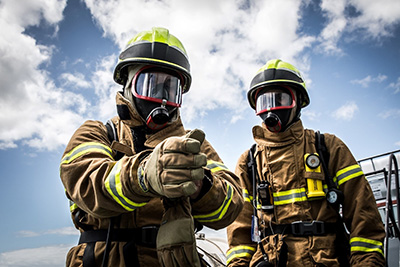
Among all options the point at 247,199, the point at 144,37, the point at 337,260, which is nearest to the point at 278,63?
the point at 247,199

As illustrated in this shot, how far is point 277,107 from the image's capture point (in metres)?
3.82

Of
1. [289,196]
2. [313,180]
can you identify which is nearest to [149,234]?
[289,196]

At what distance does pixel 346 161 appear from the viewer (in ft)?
11.2

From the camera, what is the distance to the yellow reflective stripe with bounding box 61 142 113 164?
78.6 inches

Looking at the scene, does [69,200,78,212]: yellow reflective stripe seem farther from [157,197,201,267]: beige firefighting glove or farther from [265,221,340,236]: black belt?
[265,221,340,236]: black belt

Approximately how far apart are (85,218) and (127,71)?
1.20 m

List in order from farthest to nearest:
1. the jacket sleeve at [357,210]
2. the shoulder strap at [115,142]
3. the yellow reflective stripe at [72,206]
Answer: the jacket sleeve at [357,210] < the yellow reflective stripe at [72,206] < the shoulder strap at [115,142]

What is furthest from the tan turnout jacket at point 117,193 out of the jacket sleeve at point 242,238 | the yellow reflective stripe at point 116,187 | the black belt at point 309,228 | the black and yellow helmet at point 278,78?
the black and yellow helmet at point 278,78

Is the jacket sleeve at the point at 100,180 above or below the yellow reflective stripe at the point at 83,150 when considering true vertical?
below

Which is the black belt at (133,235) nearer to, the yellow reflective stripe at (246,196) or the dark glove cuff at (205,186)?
the dark glove cuff at (205,186)

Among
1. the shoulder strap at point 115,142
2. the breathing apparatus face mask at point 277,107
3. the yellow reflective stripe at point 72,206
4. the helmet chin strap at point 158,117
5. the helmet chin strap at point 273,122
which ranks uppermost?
the breathing apparatus face mask at point 277,107

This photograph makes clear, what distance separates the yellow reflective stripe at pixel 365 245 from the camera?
9.85 feet

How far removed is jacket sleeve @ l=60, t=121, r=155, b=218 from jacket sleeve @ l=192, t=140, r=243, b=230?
14.4 inches

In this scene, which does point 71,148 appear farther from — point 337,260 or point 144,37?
point 337,260
